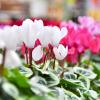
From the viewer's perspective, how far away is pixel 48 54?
1829 mm

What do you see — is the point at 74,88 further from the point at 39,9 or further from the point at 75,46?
the point at 39,9

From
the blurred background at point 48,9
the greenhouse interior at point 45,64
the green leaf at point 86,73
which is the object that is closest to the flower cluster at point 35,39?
the greenhouse interior at point 45,64

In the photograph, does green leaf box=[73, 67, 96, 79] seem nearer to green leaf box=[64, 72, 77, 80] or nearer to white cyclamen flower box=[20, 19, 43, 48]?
green leaf box=[64, 72, 77, 80]

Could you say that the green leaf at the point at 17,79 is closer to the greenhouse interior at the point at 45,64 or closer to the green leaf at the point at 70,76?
the greenhouse interior at the point at 45,64

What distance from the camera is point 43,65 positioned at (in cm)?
173

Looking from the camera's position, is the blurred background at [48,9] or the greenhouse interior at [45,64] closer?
the greenhouse interior at [45,64]

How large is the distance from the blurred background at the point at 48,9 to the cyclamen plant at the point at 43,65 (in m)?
4.37

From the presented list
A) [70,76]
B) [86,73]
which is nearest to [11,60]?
[70,76]

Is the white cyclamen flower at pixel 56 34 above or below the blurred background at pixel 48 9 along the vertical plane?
below

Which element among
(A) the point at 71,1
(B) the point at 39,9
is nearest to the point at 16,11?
(B) the point at 39,9

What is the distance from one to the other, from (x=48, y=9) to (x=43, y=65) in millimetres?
7820

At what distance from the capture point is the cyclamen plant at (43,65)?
128 cm

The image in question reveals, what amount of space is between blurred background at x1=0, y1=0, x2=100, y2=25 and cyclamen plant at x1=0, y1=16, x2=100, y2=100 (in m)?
4.37

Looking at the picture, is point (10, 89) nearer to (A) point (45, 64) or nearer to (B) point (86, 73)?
(A) point (45, 64)
